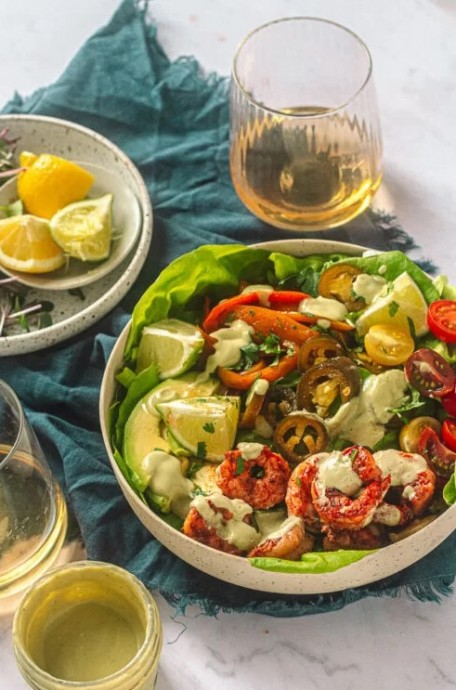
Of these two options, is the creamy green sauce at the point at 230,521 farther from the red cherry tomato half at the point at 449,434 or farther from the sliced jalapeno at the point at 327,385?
the red cherry tomato half at the point at 449,434

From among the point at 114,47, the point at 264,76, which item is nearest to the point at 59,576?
the point at 264,76

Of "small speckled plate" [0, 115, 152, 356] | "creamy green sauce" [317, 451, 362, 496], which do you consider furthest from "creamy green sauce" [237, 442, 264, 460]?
"small speckled plate" [0, 115, 152, 356]

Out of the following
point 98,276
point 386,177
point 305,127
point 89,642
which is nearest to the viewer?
point 89,642

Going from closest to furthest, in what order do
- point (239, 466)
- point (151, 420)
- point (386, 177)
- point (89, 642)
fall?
point (89, 642) < point (239, 466) < point (151, 420) < point (386, 177)

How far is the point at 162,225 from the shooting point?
7.23 feet

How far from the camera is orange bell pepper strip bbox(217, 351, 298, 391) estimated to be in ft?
5.74

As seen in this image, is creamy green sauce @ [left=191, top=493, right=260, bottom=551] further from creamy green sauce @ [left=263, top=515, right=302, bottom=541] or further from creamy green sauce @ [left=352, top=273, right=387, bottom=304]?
creamy green sauce @ [left=352, top=273, right=387, bottom=304]

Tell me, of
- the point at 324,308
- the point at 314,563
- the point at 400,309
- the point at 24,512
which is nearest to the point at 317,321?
the point at 324,308

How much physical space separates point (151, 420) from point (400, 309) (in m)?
0.45

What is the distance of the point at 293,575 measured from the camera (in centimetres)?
153

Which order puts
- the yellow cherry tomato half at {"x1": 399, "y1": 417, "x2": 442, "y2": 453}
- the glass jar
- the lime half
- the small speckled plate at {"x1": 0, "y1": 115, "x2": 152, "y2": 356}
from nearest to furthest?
the glass jar
the yellow cherry tomato half at {"x1": 399, "y1": 417, "x2": 442, "y2": 453}
the small speckled plate at {"x1": 0, "y1": 115, "x2": 152, "y2": 356}
the lime half

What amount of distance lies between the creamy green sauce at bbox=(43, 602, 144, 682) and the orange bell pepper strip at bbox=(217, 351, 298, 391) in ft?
1.40

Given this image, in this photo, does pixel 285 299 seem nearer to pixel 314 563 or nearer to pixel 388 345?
pixel 388 345

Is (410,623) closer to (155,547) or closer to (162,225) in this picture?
(155,547)
